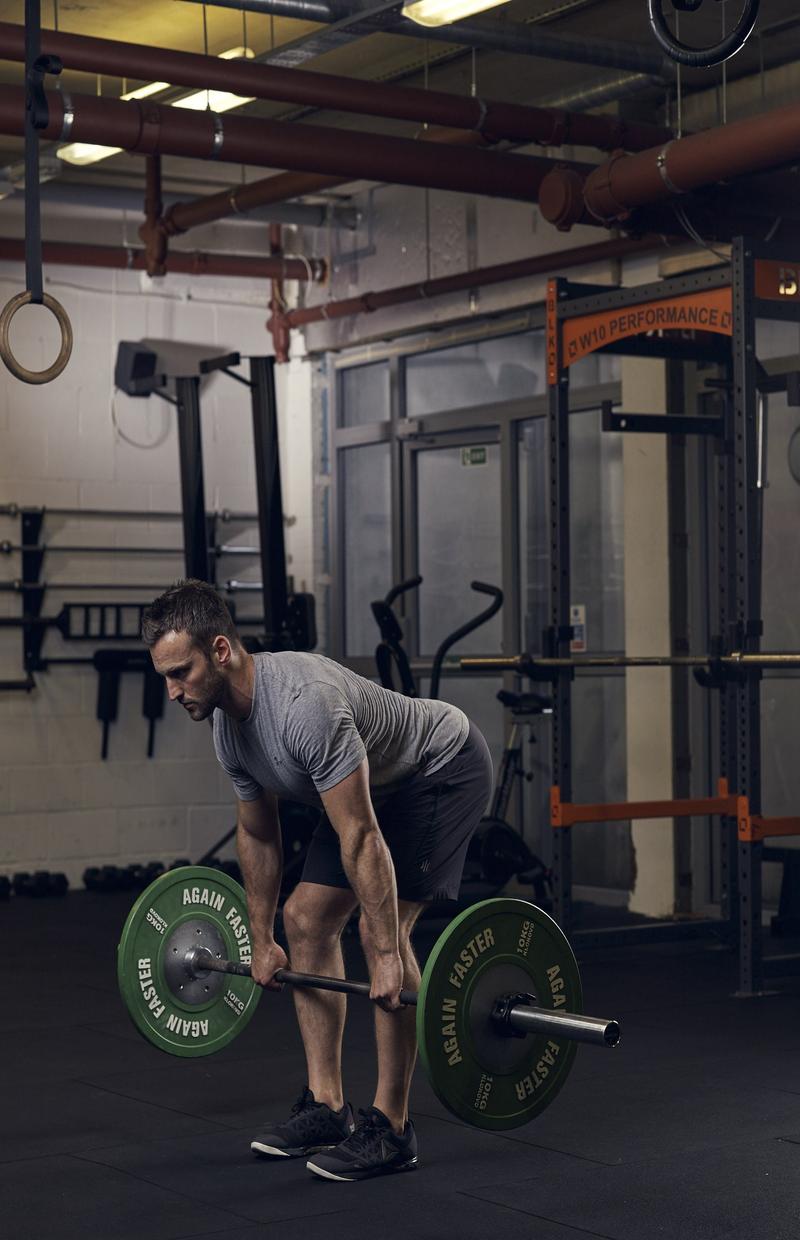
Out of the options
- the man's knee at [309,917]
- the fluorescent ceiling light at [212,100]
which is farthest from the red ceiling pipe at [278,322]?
the man's knee at [309,917]

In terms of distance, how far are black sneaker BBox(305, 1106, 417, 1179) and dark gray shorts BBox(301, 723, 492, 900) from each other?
0.43m

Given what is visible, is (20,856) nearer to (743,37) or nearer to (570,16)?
(570,16)

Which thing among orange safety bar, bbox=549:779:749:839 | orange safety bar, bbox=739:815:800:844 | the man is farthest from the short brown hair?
orange safety bar, bbox=549:779:749:839

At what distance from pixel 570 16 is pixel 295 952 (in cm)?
373

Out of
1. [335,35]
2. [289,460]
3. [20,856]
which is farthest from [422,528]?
[335,35]

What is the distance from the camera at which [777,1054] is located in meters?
4.25

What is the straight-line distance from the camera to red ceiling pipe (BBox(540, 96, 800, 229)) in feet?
15.7

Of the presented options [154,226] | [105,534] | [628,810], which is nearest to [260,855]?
[628,810]

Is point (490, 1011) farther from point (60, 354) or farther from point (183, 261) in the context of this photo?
point (183, 261)

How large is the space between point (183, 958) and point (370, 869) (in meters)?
0.68

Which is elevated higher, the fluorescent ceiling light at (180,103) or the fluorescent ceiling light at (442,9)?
the fluorescent ceiling light at (180,103)

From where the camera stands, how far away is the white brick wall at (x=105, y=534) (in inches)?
303

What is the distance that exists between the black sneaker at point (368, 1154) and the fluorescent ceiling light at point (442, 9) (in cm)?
280

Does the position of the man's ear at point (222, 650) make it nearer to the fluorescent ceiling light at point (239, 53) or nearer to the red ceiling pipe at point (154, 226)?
the fluorescent ceiling light at point (239, 53)
